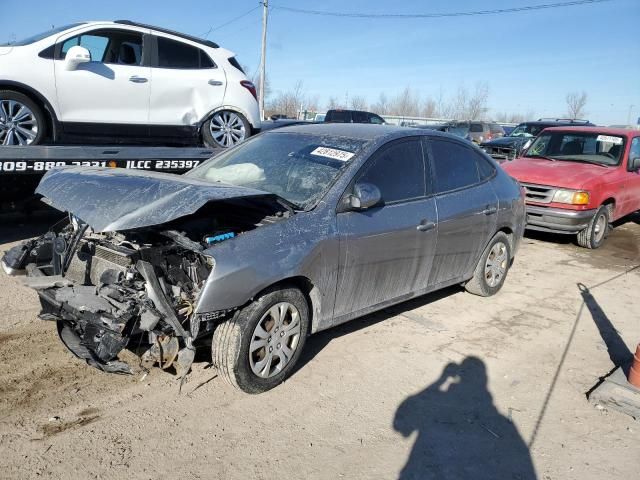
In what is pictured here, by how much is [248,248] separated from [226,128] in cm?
451

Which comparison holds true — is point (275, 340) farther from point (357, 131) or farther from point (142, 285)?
point (357, 131)

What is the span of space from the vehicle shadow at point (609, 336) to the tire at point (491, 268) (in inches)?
39.1

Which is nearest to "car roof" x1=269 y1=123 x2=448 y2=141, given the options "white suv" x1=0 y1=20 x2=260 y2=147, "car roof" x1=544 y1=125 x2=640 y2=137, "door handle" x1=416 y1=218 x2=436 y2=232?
"door handle" x1=416 y1=218 x2=436 y2=232

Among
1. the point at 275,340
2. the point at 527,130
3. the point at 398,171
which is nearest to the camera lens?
the point at 275,340

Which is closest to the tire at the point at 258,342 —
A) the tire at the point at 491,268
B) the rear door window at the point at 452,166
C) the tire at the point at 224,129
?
the rear door window at the point at 452,166

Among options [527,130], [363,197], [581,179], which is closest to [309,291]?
[363,197]

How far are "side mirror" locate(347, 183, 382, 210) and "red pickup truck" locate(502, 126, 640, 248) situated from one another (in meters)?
5.36

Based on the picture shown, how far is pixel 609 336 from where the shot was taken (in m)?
4.90

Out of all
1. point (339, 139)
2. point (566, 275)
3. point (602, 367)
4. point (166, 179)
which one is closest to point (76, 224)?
point (166, 179)

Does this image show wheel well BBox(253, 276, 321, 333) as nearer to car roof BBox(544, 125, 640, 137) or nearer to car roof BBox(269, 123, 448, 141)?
car roof BBox(269, 123, 448, 141)

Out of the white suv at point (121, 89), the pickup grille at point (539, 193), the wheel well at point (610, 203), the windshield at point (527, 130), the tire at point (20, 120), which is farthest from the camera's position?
the windshield at point (527, 130)

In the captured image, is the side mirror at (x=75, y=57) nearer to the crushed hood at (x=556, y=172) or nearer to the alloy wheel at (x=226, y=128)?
the alloy wheel at (x=226, y=128)

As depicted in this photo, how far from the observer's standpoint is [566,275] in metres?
6.88

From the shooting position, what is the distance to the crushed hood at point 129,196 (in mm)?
3041
